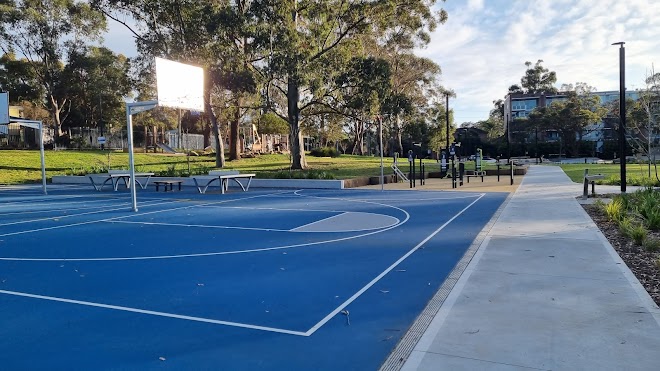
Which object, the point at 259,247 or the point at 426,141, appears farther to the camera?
the point at 426,141

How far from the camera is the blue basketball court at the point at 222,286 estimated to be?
425 cm

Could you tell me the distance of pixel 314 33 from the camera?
2719 cm

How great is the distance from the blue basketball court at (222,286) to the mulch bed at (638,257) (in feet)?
7.90

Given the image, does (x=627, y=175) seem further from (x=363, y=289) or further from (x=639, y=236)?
(x=363, y=289)

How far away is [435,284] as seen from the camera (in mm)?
6246

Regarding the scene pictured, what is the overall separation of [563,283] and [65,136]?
171ft

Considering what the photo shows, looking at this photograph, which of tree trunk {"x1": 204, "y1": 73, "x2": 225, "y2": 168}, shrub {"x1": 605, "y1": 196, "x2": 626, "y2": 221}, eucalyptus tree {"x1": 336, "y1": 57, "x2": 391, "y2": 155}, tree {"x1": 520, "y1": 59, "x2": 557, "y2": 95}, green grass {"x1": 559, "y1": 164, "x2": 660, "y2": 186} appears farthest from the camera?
tree {"x1": 520, "y1": 59, "x2": 557, "y2": 95}

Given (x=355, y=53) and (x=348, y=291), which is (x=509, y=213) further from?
(x=355, y=53)

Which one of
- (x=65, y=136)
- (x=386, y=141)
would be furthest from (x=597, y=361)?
(x=386, y=141)

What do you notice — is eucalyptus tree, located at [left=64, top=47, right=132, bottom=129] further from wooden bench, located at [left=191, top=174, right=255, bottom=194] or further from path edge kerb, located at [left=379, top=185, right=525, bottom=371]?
path edge kerb, located at [left=379, top=185, right=525, bottom=371]

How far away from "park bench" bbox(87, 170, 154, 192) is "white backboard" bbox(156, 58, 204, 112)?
6.39 meters

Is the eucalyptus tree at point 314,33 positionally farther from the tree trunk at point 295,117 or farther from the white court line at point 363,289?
the white court line at point 363,289

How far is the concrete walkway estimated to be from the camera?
12.8ft

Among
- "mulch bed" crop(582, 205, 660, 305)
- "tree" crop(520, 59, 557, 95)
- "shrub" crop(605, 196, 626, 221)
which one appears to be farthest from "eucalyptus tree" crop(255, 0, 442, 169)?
"tree" crop(520, 59, 557, 95)
